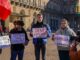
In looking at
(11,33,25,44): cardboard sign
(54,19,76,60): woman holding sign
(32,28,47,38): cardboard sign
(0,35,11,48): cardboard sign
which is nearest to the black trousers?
(54,19,76,60): woman holding sign

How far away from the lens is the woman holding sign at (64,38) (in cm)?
827

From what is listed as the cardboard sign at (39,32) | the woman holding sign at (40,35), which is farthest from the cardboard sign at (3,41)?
the cardboard sign at (39,32)

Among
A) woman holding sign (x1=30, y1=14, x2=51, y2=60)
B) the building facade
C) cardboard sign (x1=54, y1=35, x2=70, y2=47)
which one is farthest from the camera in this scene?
the building facade

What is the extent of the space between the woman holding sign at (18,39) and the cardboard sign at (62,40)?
0.79 meters

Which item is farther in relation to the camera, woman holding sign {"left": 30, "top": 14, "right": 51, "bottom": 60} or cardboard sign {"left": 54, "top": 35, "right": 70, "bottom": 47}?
woman holding sign {"left": 30, "top": 14, "right": 51, "bottom": 60}

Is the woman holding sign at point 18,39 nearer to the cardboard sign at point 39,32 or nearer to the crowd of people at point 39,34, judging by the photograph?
the crowd of people at point 39,34

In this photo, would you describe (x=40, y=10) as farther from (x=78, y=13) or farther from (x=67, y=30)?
(x=67, y=30)

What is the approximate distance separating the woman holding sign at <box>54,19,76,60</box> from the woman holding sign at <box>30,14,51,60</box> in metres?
0.54

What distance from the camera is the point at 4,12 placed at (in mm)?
7277

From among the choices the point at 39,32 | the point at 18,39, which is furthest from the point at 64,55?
the point at 39,32

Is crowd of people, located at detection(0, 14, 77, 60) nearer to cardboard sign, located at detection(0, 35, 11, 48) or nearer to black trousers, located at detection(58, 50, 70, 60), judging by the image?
black trousers, located at detection(58, 50, 70, 60)

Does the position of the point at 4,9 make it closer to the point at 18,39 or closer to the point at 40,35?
the point at 18,39

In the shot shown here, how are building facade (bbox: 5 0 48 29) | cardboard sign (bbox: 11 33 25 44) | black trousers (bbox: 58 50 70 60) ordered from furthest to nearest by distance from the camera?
building facade (bbox: 5 0 48 29) < cardboard sign (bbox: 11 33 25 44) < black trousers (bbox: 58 50 70 60)

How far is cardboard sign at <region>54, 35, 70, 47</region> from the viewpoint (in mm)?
8545
